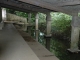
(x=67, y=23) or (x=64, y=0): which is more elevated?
(x=64, y=0)

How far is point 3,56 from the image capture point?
9.02ft

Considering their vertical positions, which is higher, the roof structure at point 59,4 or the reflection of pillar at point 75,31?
the roof structure at point 59,4

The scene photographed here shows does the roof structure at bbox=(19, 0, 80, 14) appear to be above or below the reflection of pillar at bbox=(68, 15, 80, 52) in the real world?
above

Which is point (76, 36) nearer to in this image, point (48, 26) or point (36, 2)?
point (36, 2)

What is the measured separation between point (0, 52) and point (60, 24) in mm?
7959

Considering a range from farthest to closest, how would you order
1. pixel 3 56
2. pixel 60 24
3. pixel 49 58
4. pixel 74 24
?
pixel 60 24, pixel 74 24, pixel 49 58, pixel 3 56

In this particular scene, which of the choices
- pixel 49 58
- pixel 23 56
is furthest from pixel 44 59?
pixel 23 56

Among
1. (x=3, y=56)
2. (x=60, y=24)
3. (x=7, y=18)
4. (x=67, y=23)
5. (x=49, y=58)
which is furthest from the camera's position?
(x=7, y=18)

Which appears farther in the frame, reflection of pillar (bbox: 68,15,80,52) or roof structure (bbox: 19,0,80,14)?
reflection of pillar (bbox: 68,15,80,52)

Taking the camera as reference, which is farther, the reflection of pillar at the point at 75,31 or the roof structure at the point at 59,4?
the reflection of pillar at the point at 75,31

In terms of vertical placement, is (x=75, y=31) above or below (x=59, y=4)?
below

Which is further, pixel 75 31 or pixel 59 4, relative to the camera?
pixel 75 31

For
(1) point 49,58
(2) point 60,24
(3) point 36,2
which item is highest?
(3) point 36,2

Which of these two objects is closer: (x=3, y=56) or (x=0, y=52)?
(x=3, y=56)
